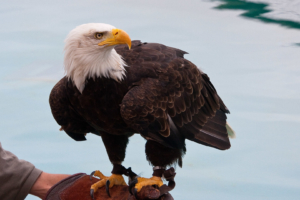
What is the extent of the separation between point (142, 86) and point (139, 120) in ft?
0.64

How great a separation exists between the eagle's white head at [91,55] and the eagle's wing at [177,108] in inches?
6.9

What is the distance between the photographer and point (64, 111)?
258cm

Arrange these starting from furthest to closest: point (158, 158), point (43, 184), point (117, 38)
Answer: point (43, 184) → point (158, 158) → point (117, 38)

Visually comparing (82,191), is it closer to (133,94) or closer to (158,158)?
(158,158)

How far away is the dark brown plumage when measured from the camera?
2.36 meters

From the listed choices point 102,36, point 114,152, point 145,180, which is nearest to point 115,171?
point 114,152

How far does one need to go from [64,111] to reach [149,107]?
577 mm

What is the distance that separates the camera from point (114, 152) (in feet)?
9.09

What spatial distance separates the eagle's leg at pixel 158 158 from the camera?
253cm

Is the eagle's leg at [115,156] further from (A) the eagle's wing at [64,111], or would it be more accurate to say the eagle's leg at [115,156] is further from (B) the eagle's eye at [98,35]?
(B) the eagle's eye at [98,35]

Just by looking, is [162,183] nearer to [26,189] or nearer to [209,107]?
[209,107]

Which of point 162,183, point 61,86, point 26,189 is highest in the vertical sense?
point 61,86

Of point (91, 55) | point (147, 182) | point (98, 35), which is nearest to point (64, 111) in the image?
point (91, 55)

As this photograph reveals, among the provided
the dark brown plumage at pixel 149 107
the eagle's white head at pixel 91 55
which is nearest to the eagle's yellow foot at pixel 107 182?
the dark brown plumage at pixel 149 107
